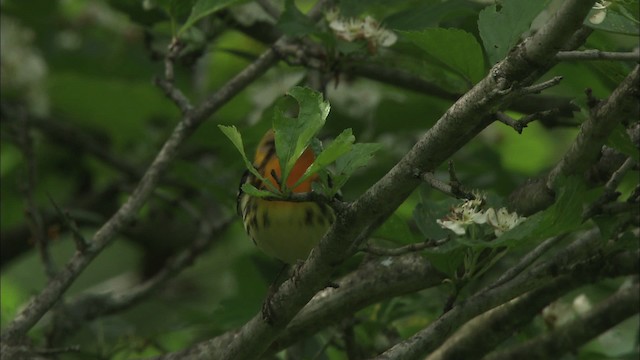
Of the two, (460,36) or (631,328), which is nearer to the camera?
(460,36)

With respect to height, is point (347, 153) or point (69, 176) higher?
point (347, 153)

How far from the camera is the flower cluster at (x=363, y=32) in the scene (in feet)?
12.9

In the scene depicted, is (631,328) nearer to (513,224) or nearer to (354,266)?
(354,266)

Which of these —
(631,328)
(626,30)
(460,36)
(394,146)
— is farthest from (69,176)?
(626,30)

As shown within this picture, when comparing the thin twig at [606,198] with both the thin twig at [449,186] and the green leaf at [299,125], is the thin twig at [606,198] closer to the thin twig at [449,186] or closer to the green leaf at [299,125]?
the thin twig at [449,186]

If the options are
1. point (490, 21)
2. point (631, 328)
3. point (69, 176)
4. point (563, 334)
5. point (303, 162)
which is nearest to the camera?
point (490, 21)

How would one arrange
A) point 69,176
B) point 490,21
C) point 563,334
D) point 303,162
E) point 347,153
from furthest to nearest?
point 69,176
point 303,162
point 563,334
point 490,21
point 347,153

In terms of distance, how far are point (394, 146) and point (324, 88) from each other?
58.8 inches

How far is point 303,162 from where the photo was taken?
167 inches

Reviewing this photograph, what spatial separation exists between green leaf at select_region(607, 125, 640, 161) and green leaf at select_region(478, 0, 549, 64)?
332 mm

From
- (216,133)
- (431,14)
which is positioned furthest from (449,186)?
(216,133)

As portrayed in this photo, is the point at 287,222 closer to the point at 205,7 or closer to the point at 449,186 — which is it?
the point at 205,7

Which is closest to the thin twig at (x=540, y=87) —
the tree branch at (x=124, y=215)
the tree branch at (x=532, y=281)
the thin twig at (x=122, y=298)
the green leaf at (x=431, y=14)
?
the tree branch at (x=532, y=281)

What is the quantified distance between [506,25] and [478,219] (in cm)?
48
